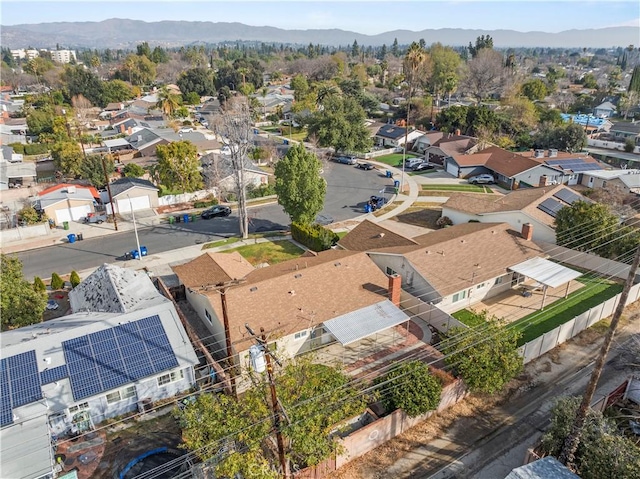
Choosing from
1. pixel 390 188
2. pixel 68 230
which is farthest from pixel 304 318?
pixel 390 188

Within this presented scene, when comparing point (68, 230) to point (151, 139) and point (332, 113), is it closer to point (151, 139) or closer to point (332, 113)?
point (151, 139)

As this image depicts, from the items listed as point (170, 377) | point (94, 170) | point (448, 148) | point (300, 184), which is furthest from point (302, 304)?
point (448, 148)

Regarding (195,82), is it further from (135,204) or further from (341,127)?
(135,204)

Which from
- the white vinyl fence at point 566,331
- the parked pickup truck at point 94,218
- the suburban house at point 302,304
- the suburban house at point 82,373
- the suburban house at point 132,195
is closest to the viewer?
the suburban house at point 82,373

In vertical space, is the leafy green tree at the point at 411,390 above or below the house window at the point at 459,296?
above

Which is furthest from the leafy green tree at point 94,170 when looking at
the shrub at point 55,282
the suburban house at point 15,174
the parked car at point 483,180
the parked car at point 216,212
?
the parked car at point 483,180

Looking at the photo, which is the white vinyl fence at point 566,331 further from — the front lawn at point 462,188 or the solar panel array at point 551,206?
the front lawn at point 462,188

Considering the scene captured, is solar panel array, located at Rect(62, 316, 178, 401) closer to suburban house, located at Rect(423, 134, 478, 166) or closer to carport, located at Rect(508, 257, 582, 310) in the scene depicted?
carport, located at Rect(508, 257, 582, 310)
